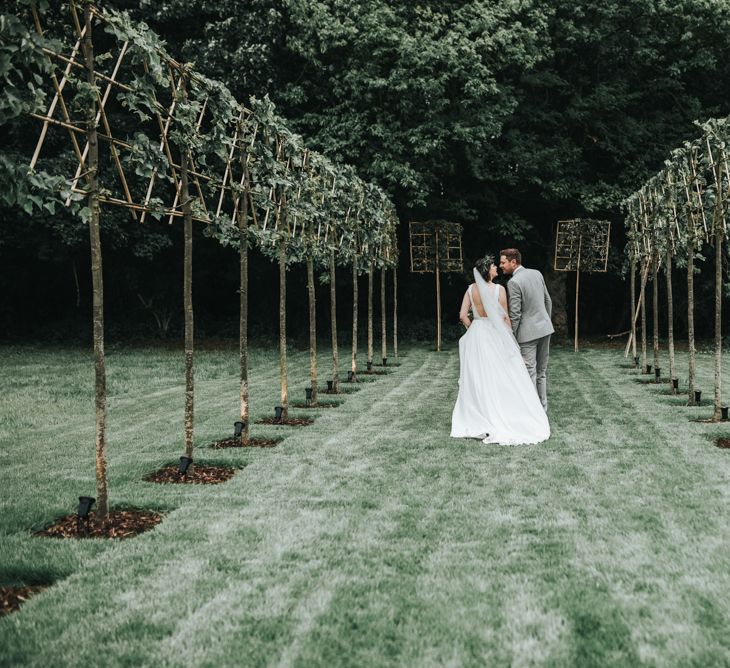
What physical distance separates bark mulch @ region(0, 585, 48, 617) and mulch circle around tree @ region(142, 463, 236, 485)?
2.53 metres

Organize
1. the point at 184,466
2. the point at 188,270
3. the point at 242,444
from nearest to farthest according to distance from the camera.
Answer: the point at 184,466 < the point at 188,270 < the point at 242,444

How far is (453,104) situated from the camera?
2220 cm

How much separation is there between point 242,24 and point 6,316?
14194 millimetres

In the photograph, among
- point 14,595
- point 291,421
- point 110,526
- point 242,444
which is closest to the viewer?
point 14,595

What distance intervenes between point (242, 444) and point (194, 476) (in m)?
1.57

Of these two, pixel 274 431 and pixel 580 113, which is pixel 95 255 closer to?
pixel 274 431

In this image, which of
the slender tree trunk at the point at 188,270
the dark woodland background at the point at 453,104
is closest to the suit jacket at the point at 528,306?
the slender tree trunk at the point at 188,270

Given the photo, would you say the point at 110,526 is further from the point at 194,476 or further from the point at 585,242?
the point at 585,242

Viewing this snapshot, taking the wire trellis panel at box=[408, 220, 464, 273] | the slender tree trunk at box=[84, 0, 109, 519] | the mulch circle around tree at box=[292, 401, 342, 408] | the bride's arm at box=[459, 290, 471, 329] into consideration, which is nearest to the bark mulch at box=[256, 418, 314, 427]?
the mulch circle around tree at box=[292, 401, 342, 408]

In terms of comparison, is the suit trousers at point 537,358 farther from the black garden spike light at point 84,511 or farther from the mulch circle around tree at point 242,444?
the black garden spike light at point 84,511

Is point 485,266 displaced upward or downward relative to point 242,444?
upward

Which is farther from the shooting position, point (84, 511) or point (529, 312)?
point (529, 312)

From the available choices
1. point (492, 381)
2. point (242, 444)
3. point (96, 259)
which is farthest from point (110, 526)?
point (492, 381)

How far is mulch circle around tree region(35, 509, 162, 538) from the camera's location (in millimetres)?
5430
